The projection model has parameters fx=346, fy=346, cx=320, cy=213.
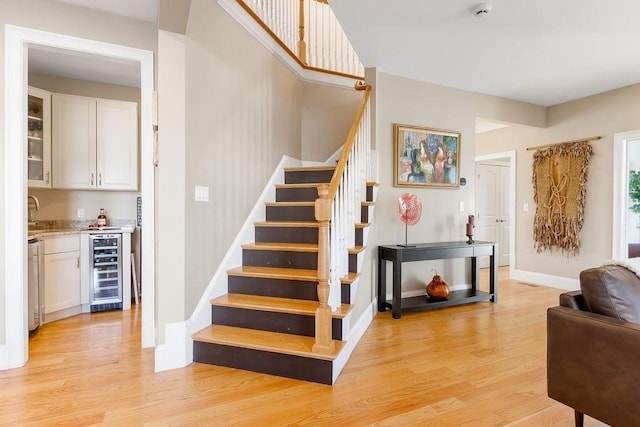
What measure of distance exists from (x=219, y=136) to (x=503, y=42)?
2.67 metres

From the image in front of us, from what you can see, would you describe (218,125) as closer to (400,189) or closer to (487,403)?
(400,189)

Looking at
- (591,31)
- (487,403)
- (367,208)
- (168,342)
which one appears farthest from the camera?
(367,208)

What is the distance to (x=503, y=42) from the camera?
3.13m

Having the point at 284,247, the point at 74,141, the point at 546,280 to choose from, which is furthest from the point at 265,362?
the point at 546,280

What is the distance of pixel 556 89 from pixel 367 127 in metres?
2.69

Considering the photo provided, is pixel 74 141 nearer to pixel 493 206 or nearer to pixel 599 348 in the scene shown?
pixel 599 348

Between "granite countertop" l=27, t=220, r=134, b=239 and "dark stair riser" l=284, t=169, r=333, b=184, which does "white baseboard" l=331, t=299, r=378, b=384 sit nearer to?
"dark stair riser" l=284, t=169, r=333, b=184

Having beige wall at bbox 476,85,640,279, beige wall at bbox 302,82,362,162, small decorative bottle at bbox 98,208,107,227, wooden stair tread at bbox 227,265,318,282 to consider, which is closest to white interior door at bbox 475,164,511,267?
beige wall at bbox 476,85,640,279

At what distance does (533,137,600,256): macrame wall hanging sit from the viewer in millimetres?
4617

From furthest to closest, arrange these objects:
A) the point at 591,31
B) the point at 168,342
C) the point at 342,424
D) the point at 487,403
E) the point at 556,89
→ the point at 556,89
the point at 591,31
the point at 168,342
the point at 487,403
the point at 342,424

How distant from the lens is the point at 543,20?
109 inches

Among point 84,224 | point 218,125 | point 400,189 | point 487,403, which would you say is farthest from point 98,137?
point 487,403

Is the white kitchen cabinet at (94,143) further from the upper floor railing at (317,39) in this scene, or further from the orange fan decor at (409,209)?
the orange fan decor at (409,209)

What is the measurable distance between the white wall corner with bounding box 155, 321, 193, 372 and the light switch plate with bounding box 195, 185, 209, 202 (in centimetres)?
90
